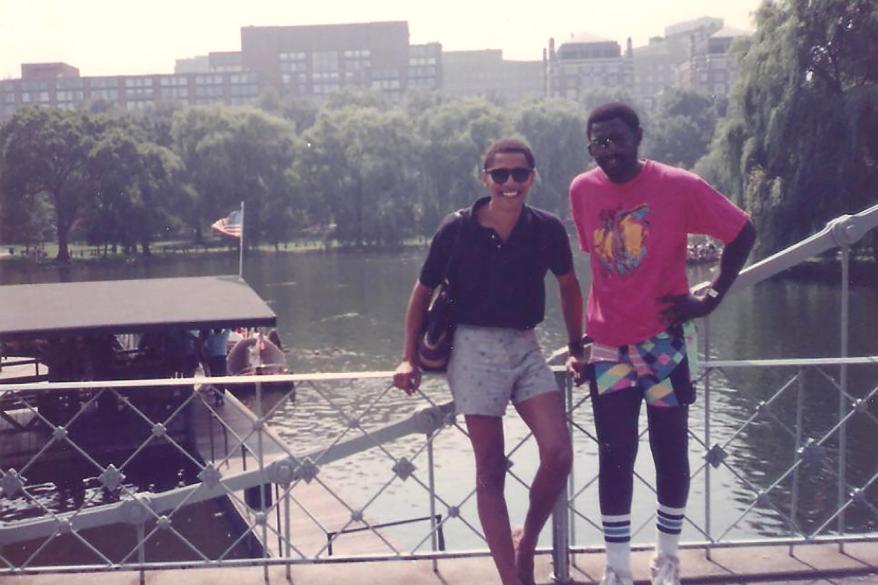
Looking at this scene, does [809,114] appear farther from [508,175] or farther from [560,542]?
[508,175]

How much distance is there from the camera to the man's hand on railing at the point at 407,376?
350 cm

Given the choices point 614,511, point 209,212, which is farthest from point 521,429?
point 209,212

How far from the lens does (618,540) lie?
135 inches

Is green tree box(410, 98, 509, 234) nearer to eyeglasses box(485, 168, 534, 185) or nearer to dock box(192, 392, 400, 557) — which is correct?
dock box(192, 392, 400, 557)

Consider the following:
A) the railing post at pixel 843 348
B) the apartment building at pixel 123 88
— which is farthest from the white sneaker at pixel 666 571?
the apartment building at pixel 123 88

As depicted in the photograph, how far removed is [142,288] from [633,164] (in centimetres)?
1711

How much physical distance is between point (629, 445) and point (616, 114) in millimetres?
1100

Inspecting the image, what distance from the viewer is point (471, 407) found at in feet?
11.1

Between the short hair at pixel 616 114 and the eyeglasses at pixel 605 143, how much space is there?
0.16ft

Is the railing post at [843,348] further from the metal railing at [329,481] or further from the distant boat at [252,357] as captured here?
the distant boat at [252,357]

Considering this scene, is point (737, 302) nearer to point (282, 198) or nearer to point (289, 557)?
point (289, 557)

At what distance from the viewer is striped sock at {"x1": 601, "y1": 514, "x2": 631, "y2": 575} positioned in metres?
3.41

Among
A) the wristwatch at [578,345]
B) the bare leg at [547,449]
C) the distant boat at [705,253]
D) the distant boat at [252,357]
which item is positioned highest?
the wristwatch at [578,345]

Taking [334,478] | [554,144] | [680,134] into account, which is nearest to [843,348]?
[334,478]
